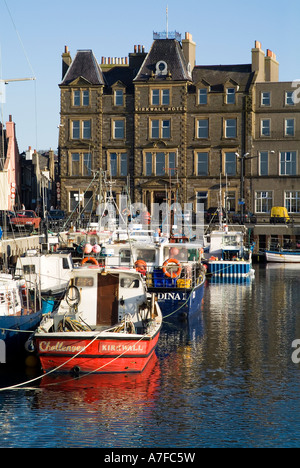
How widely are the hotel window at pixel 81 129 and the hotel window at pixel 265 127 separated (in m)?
19.3

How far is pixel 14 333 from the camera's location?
1020 inches

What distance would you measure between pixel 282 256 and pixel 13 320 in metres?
46.3

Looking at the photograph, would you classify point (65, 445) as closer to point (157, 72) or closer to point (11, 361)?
point (11, 361)

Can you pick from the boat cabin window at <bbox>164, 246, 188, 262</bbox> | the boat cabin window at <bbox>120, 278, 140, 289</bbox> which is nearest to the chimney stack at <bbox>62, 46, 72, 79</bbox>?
the boat cabin window at <bbox>164, 246, 188, 262</bbox>

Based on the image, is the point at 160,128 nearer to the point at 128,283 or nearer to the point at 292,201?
the point at 292,201

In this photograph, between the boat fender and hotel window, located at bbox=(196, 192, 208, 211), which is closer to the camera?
the boat fender

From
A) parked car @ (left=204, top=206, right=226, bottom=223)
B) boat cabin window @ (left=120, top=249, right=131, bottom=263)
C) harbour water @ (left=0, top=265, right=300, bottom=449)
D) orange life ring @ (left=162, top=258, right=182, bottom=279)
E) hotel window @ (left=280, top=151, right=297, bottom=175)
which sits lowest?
harbour water @ (left=0, top=265, right=300, bottom=449)

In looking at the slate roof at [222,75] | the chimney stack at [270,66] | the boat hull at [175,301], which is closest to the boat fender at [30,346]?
the boat hull at [175,301]

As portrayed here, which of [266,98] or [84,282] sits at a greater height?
[266,98]

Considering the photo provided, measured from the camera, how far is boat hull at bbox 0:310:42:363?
25406 mm

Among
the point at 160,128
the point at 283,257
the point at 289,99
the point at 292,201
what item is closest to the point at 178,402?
the point at 283,257

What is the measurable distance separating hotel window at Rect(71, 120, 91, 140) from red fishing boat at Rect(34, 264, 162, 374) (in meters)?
54.1

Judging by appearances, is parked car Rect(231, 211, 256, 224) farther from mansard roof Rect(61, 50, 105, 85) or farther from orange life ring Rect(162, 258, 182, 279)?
orange life ring Rect(162, 258, 182, 279)

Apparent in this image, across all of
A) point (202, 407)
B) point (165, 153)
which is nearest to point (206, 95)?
point (165, 153)
